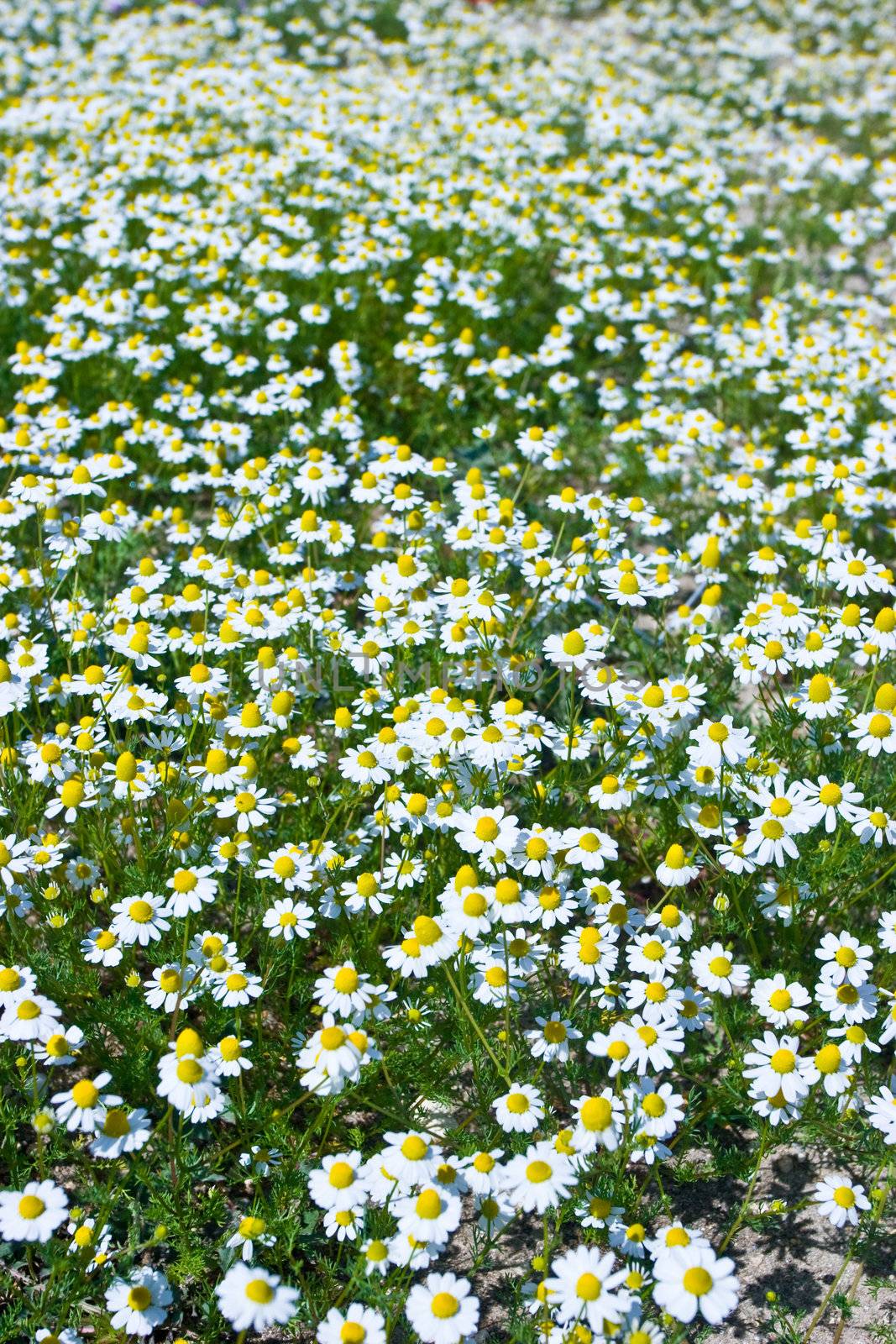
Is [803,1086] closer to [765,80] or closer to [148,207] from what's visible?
[148,207]

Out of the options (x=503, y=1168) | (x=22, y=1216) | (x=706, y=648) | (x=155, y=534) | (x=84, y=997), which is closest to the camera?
(x=22, y=1216)

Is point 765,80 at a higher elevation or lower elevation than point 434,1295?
higher

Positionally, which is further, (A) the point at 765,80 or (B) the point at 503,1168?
(A) the point at 765,80

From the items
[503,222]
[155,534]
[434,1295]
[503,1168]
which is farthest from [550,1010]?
[503,222]

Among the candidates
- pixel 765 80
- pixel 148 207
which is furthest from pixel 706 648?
pixel 765 80

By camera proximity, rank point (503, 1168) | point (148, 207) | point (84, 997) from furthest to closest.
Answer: point (148, 207), point (84, 997), point (503, 1168)

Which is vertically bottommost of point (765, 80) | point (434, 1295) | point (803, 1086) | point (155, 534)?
point (434, 1295)
